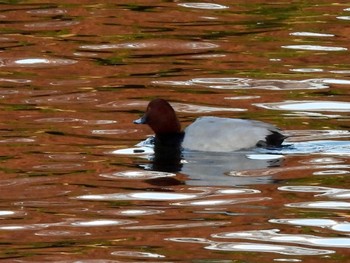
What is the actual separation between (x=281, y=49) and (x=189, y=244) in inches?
301

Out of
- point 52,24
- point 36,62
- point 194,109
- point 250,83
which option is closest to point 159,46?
point 36,62

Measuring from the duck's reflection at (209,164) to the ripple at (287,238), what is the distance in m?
1.48

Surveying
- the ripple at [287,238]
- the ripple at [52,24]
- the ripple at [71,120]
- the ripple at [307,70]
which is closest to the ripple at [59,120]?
the ripple at [71,120]

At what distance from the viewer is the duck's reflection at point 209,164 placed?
9.85m

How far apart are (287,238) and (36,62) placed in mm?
7500

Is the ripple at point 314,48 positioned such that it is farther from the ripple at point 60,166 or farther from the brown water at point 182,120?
the ripple at point 60,166

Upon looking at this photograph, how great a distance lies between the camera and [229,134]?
10.8m

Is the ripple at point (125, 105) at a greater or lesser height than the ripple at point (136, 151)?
greater

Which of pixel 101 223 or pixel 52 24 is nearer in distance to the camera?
pixel 101 223

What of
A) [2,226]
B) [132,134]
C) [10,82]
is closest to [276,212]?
[2,226]

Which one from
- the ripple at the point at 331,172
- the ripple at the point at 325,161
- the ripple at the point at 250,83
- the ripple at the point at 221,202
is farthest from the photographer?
the ripple at the point at 250,83

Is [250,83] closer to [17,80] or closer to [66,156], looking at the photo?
[17,80]

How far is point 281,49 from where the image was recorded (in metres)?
15.4

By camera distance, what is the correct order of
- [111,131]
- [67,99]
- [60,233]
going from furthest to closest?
[67,99] < [111,131] < [60,233]
